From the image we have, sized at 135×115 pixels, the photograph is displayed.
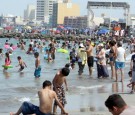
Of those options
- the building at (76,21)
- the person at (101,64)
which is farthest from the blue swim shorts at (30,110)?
the building at (76,21)

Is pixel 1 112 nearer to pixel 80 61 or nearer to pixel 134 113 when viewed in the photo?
pixel 134 113

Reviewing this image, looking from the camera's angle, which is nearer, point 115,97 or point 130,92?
point 115,97

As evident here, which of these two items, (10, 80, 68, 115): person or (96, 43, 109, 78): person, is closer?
(10, 80, 68, 115): person

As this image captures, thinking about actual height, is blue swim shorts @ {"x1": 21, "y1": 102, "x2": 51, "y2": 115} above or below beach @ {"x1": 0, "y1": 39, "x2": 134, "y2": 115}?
above

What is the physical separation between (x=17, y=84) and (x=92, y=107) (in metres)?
6.29

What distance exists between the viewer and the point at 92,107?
1065 cm

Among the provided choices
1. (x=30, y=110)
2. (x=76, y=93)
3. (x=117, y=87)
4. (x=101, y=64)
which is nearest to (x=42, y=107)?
(x=30, y=110)

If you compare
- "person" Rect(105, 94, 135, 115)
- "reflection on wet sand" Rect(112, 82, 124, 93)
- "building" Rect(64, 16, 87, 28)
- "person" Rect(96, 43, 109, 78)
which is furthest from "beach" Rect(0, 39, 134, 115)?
"building" Rect(64, 16, 87, 28)

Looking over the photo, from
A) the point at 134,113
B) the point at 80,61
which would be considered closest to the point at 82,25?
the point at 80,61

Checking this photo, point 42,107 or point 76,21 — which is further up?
point 42,107

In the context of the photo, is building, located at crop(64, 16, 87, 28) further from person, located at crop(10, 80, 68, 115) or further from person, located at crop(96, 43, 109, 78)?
person, located at crop(10, 80, 68, 115)

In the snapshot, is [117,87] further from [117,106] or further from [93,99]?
[117,106]

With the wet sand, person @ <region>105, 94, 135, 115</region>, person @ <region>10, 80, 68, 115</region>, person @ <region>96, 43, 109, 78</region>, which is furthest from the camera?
person @ <region>96, 43, 109, 78</region>

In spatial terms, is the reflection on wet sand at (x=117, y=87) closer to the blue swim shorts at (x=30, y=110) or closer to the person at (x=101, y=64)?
the person at (x=101, y=64)
